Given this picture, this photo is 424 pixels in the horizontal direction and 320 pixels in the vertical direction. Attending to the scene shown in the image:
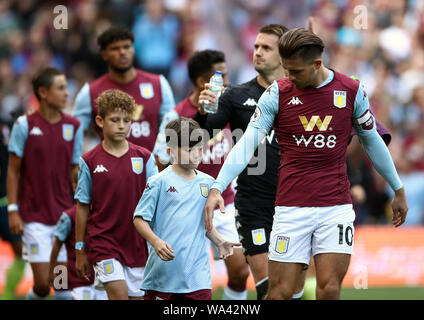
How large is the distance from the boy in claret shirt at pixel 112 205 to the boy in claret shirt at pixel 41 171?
1.94 metres

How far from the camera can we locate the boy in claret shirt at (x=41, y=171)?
29.1 feet

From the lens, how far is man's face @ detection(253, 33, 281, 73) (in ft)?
24.4

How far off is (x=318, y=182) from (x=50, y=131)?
12.9 ft

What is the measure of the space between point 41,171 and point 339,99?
4090mm

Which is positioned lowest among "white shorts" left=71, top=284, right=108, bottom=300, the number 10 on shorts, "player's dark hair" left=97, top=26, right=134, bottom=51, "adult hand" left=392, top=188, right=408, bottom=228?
"white shorts" left=71, top=284, right=108, bottom=300

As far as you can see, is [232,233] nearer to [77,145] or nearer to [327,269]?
[77,145]

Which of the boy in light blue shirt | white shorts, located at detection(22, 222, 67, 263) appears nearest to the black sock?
the boy in light blue shirt

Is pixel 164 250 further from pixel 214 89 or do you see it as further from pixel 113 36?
pixel 113 36

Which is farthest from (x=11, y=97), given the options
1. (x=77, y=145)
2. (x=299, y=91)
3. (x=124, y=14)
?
(x=299, y=91)

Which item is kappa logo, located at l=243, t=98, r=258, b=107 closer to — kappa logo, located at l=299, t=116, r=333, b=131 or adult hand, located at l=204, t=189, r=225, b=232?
kappa logo, located at l=299, t=116, r=333, b=131

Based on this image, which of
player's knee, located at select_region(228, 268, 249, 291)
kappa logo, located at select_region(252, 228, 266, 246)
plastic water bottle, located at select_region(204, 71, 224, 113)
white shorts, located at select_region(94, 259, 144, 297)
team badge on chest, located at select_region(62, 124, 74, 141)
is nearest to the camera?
plastic water bottle, located at select_region(204, 71, 224, 113)

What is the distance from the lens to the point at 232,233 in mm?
8438

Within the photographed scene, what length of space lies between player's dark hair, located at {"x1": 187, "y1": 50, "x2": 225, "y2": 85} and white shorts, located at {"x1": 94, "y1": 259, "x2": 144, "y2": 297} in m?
2.53

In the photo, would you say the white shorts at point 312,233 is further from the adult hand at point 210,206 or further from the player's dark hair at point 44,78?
the player's dark hair at point 44,78
